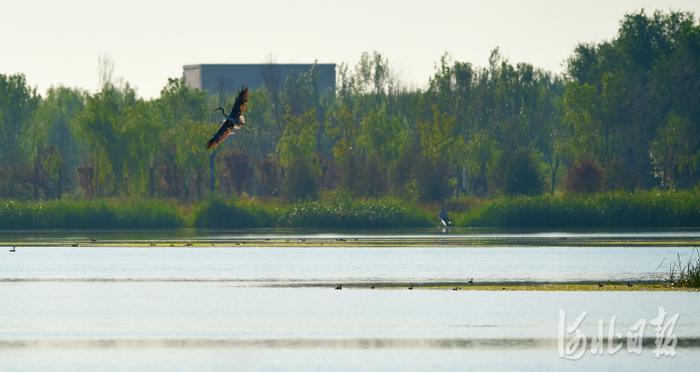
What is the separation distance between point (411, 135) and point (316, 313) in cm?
8469

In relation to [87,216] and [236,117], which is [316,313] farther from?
[87,216]

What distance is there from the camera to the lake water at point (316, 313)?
3159 cm

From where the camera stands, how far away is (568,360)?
31.0 m

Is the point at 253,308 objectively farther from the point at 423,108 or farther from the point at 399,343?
the point at 423,108

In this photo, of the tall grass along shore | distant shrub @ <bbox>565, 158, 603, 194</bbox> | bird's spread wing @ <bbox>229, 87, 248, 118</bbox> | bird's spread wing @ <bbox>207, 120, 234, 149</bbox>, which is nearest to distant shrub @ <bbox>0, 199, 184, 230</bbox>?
the tall grass along shore

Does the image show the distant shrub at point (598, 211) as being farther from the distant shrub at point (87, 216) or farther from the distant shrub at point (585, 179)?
the distant shrub at point (87, 216)

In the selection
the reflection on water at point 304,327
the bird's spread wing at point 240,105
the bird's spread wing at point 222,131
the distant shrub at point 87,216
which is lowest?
the reflection on water at point 304,327

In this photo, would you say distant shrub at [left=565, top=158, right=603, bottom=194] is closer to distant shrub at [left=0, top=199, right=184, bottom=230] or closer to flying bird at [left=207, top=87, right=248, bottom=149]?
distant shrub at [left=0, top=199, right=184, bottom=230]

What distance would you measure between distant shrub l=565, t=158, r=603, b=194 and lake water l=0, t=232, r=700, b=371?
3830 centimetres

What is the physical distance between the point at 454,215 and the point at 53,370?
6686 cm

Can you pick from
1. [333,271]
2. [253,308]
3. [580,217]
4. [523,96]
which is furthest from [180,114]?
[253,308]

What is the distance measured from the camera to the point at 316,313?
131 feet

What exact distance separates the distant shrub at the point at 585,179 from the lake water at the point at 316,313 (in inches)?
1508

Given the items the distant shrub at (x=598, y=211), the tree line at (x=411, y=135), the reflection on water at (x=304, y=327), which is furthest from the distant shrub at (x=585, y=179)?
the reflection on water at (x=304, y=327)
